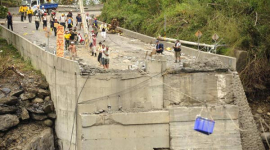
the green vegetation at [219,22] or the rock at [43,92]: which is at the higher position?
the green vegetation at [219,22]

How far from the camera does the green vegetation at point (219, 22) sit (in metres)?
27.6

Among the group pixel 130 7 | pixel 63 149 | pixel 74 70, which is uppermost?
pixel 130 7

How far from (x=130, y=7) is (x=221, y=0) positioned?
10.9m

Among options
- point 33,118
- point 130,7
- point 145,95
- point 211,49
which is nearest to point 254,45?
point 211,49

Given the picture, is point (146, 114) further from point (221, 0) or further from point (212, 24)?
point (221, 0)

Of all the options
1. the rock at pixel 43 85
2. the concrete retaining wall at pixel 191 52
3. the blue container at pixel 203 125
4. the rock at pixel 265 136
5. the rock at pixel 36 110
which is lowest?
the rock at pixel 265 136

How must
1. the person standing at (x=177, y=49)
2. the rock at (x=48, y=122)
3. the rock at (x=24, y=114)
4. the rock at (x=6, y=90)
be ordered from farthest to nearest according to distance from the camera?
the person standing at (x=177, y=49), the rock at (x=6, y=90), the rock at (x=48, y=122), the rock at (x=24, y=114)

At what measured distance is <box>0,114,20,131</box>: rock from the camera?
23.4 metres

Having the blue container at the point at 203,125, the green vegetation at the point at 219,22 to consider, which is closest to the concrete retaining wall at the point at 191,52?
the green vegetation at the point at 219,22

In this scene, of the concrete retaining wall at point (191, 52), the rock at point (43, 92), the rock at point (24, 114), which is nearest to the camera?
the concrete retaining wall at point (191, 52)

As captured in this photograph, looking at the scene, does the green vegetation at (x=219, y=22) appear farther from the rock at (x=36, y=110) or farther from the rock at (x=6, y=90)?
the rock at (x=6, y=90)

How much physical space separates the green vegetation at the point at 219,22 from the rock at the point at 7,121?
39.8 feet

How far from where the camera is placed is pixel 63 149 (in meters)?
23.9

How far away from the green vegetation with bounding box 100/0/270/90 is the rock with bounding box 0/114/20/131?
12.1m
